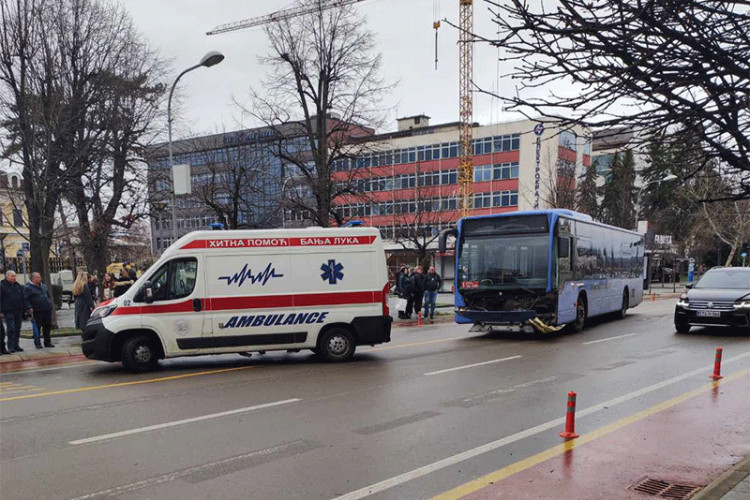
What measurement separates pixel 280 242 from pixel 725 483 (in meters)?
8.56

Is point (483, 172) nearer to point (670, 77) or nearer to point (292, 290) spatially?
point (292, 290)

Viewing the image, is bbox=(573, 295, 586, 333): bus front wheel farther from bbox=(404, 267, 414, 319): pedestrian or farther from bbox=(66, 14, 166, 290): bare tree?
bbox=(66, 14, 166, 290): bare tree

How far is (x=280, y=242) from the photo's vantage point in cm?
1148

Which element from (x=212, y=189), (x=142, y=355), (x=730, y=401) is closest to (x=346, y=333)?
(x=142, y=355)

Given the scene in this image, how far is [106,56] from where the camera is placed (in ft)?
61.8

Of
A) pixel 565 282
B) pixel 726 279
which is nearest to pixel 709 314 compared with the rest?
pixel 726 279

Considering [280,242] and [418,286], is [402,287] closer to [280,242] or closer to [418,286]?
[418,286]

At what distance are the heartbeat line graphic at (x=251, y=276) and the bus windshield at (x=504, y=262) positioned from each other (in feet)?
18.5

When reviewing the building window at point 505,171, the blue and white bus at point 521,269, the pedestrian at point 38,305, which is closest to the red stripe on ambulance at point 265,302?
the blue and white bus at point 521,269

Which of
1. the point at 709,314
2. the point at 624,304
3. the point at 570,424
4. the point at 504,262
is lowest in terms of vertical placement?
the point at 570,424

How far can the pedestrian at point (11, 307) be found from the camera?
13102mm

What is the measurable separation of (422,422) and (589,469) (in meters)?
2.19

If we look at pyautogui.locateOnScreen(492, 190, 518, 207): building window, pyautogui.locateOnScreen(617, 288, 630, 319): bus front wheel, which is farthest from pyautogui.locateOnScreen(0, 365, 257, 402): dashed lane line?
pyautogui.locateOnScreen(492, 190, 518, 207): building window

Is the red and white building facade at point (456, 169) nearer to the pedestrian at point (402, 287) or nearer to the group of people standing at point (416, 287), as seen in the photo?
the pedestrian at point (402, 287)
